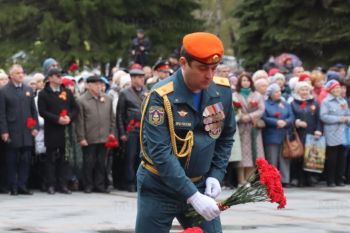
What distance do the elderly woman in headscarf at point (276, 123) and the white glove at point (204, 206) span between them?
35.5ft

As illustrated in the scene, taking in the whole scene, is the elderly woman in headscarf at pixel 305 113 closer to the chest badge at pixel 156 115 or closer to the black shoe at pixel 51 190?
the black shoe at pixel 51 190

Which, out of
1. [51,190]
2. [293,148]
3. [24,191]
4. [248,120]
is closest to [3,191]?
[24,191]

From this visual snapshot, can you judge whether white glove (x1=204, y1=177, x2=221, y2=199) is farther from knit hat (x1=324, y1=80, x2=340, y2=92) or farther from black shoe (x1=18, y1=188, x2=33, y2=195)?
knit hat (x1=324, y1=80, x2=340, y2=92)

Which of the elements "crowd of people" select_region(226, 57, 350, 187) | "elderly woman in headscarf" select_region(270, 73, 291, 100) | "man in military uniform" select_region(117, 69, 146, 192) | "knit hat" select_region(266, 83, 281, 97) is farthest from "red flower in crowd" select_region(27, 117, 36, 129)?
"elderly woman in headscarf" select_region(270, 73, 291, 100)

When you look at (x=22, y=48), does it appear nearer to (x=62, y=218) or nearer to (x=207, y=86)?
(x=62, y=218)

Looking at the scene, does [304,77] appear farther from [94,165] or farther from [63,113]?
[63,113]

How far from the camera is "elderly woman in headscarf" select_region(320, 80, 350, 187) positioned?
57.3ft

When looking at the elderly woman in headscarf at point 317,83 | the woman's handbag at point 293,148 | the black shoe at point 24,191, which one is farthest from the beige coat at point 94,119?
the elderly woman in headscarf at point 317,83

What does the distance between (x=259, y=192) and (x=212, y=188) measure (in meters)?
0.31

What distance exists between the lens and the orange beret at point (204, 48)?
6215 millimetres

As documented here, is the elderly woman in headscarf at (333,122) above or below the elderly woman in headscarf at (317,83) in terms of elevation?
below

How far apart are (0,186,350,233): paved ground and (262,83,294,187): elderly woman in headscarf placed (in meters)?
1.38

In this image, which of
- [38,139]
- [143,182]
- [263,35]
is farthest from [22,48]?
[143,182]

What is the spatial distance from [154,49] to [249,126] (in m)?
12.3
